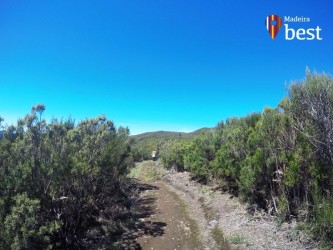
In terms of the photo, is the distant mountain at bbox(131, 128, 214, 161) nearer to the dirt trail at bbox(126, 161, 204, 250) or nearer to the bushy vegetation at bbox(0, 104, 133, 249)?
the dirt trail at bbox(126, 161, 204, 250)

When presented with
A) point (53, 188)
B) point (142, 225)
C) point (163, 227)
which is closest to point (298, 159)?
point (163, 227)

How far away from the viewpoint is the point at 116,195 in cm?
1420

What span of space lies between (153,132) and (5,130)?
465ft

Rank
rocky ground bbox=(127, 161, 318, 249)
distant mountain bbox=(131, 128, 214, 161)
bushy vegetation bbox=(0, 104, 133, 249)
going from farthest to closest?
distant mountain bbox=(131, 128, 214, 161) → rocky ground bbox=(127, 161, 318, 249) → bushy vegetation bbox=(0, 104, 133, 249)

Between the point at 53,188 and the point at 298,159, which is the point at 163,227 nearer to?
the point at 53,188

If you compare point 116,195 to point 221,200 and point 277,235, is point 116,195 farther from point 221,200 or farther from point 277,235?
point 277,235

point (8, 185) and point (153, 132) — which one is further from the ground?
point (153, 132)

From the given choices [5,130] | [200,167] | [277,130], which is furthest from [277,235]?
[200,167]

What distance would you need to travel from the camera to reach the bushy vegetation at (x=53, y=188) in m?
7.21

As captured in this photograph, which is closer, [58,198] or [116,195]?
[58,198]

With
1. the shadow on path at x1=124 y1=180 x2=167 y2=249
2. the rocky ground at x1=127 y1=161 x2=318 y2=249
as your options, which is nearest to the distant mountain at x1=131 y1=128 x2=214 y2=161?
the shadow on path at x1=124 y1=180 x2=167 y2=249

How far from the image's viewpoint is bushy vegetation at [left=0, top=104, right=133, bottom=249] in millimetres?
7215

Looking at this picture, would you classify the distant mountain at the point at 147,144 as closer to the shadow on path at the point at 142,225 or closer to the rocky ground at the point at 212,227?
the shadow on path at the point at 142,225

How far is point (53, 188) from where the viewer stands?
Result: 349 inches
